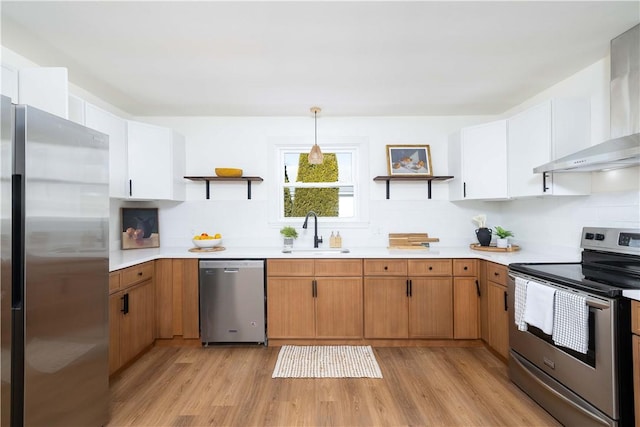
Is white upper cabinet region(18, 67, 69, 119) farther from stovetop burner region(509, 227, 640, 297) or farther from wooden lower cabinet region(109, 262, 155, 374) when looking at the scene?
stovetop burner region(509, 227, 640, 297)

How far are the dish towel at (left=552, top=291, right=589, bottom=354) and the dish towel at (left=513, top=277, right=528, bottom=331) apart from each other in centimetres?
24

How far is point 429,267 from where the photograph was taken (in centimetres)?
291

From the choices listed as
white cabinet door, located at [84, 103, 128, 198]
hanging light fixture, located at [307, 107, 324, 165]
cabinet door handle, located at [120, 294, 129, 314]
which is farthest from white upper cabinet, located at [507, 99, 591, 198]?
white cabinet door, located at [84, 103, 128, 198]

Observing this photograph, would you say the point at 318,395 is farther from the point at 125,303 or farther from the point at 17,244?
the point at 17,244

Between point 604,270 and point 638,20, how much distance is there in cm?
158

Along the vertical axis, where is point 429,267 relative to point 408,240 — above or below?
below

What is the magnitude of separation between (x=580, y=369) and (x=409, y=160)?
237 cm

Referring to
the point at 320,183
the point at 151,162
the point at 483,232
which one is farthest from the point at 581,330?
the point at 151,162

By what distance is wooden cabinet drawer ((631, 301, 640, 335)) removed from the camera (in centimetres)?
148

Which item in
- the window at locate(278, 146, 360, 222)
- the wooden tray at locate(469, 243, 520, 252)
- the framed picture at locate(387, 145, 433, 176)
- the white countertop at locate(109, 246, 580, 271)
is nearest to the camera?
the white countertop at locate(109, 246, 580, 271)

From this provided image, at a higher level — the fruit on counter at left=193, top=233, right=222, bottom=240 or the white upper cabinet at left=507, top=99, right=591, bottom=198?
the white upper cabinet at left=507, top=99, right=591, bottom=198

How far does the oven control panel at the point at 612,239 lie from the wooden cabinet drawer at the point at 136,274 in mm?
3605

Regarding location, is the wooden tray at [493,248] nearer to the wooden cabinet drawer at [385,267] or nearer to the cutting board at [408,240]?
the cutting board at [408,240]

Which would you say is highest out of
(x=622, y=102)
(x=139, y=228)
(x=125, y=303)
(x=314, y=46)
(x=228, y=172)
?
(x=314, y=46)
